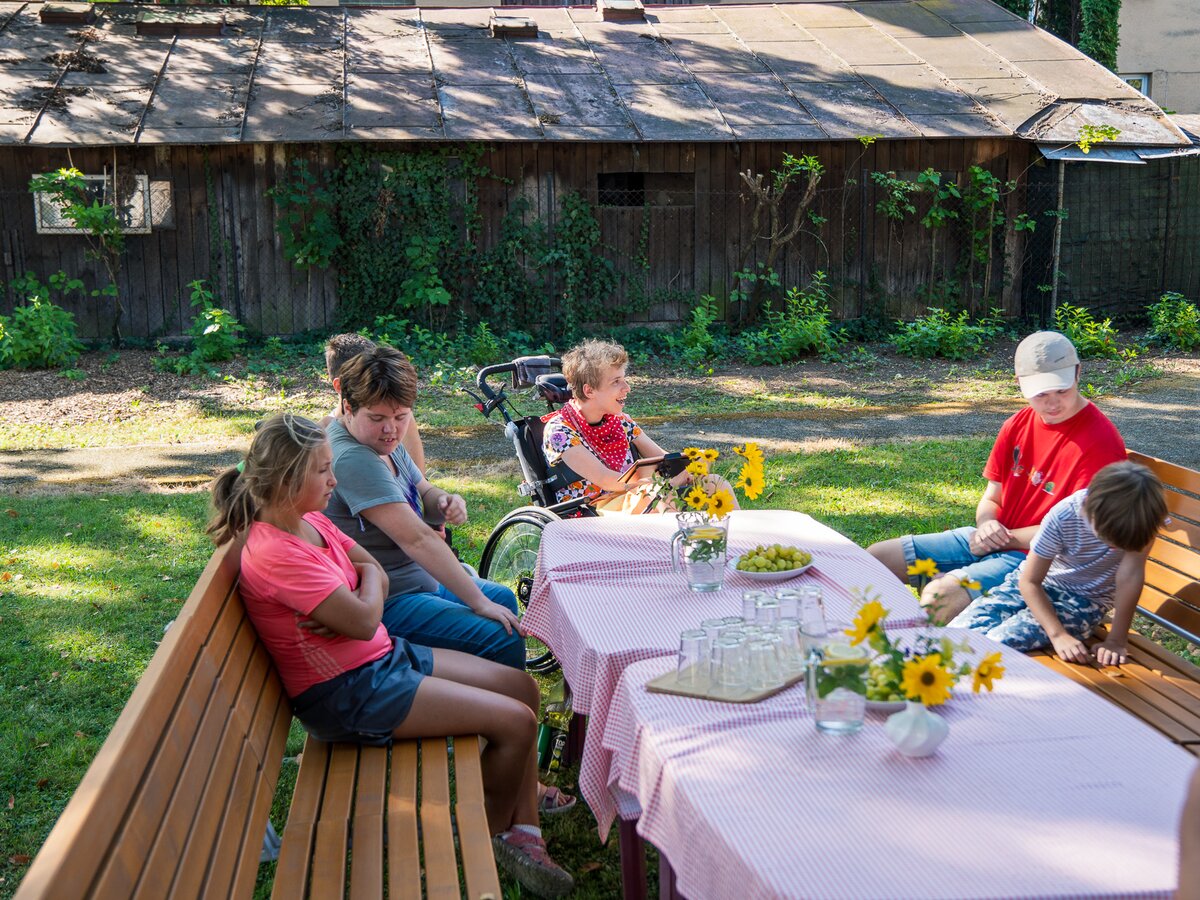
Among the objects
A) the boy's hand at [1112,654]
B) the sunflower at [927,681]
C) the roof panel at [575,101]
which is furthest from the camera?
the roof panel at [575,101]

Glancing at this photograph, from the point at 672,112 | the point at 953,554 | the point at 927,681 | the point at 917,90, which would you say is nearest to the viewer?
the point at 927,681

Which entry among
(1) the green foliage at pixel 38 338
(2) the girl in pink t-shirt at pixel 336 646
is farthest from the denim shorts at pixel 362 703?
(1) the green foliage at pixel 38 338

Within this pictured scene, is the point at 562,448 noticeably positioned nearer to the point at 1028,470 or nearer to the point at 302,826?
the point at 1028,470

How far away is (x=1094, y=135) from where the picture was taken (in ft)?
45.1

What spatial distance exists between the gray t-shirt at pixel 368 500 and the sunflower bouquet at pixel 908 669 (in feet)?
6.47

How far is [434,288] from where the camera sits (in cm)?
1405

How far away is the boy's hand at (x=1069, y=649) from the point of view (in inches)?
159

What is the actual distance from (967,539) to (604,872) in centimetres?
223

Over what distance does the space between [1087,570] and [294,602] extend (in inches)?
108

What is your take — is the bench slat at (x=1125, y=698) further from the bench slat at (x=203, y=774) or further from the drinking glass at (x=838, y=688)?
the bench slat at (x=203, y=774)

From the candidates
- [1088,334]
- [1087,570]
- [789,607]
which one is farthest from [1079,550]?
[1088,334]

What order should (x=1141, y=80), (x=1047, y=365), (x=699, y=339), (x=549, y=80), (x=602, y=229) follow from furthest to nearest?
(x=1141, y=80) → (x=549, y=80) → (x=602, y=229) → (x=699, y=339) → (x=1047, y=365)

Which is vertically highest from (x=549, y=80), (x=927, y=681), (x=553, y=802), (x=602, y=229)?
(x=549, y=80)

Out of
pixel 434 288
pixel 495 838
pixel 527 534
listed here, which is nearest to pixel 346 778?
pixel 495 838
